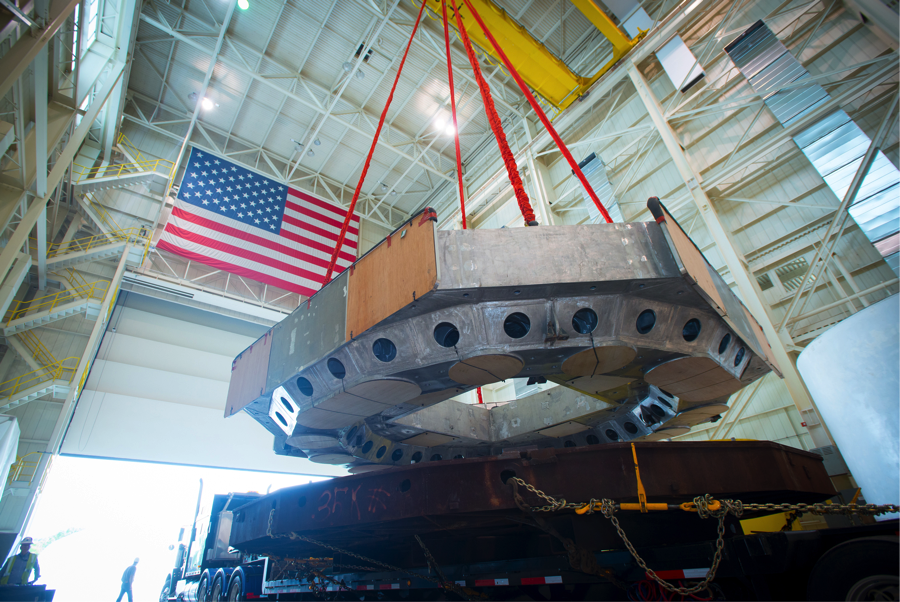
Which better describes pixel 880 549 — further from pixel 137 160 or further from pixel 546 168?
pixel 137 160

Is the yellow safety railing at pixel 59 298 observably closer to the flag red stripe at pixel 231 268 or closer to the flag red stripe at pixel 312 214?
the flag red stripe at pixel 231 268

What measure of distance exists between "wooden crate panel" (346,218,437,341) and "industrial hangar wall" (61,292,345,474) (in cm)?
1420

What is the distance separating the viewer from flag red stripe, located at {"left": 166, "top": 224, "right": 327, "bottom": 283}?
16.1m

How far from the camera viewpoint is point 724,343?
4926 mm

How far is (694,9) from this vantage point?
1264cm

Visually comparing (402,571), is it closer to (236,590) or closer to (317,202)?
(236,590)

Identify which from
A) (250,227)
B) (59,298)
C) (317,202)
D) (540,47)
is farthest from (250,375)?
(317,202)

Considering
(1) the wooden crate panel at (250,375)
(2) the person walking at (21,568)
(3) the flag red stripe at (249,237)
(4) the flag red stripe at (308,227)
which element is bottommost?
(2) the person walking at (21,568)

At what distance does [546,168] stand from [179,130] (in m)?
16.0

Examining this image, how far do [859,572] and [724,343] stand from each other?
250cm

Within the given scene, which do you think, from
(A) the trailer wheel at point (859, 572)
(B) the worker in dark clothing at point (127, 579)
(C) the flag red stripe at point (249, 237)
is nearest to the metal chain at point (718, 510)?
(A) the trailer wheel at point (859, 572)

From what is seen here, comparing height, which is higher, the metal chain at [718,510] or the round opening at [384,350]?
the round opening at [384,350]

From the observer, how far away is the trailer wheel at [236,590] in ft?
24.1

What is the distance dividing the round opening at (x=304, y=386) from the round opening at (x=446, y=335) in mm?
1799
